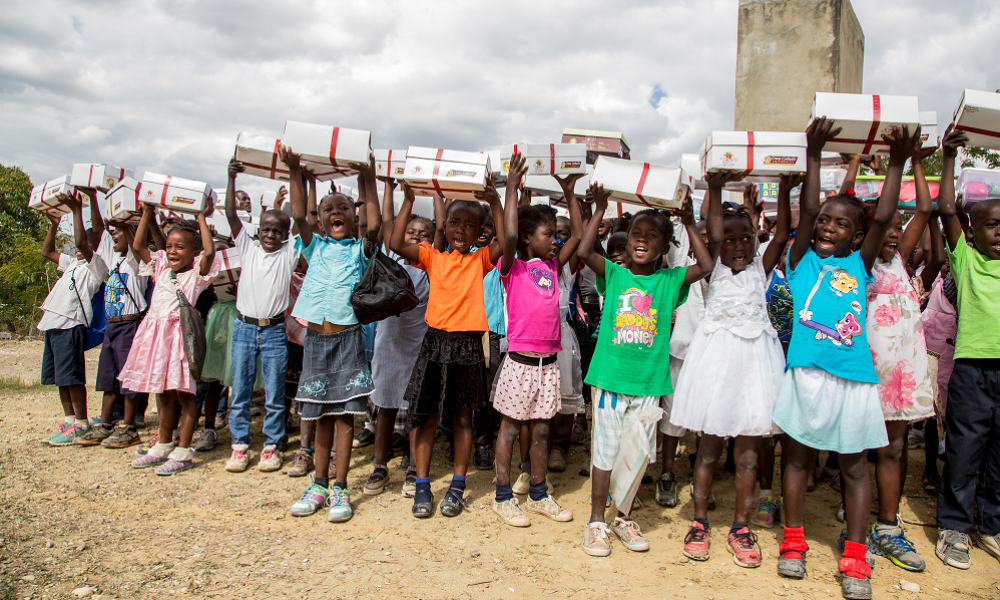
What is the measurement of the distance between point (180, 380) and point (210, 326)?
0.55m

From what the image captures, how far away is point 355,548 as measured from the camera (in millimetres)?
2977

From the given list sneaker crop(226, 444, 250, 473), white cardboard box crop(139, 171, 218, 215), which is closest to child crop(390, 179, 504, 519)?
sneaker crop(226, 444, 250, 473)

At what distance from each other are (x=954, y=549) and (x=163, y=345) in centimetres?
506

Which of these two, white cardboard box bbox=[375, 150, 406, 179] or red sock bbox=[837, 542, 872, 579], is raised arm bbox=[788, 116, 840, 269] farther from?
white cardboard box bbox=[375, 150, 406, 179]

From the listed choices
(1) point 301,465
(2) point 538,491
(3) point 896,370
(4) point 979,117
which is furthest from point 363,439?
(4) point 979,117

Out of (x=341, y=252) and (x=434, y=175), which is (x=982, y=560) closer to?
(x=434, y=175)

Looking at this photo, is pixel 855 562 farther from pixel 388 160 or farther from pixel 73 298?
pixel 73 298

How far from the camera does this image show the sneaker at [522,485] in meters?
3.78

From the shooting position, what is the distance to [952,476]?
10.0ft

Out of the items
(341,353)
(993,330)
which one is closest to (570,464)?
(341,353)

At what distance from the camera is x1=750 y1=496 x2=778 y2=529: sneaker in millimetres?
3334

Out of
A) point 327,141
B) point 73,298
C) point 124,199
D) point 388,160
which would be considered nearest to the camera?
point 327,141

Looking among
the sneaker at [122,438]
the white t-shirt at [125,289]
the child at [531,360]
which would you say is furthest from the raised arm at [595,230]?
the sneaker at [122,438]

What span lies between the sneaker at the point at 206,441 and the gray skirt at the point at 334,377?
161 centimetres
